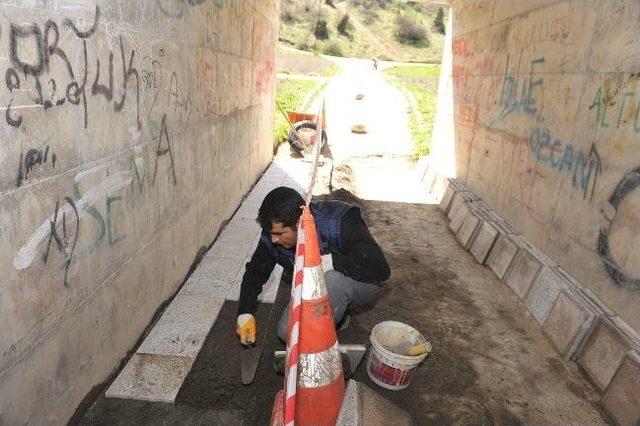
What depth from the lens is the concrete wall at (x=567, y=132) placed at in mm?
3701

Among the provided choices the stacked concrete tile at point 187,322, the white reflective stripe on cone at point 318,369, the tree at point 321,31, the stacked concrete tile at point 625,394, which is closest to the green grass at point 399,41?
the tree at point 321,31

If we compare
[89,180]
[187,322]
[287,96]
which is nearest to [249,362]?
[187,322]

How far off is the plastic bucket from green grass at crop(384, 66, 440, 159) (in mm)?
9915

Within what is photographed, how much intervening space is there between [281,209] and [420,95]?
25474 millimetres

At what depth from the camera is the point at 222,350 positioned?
3541 millimetres

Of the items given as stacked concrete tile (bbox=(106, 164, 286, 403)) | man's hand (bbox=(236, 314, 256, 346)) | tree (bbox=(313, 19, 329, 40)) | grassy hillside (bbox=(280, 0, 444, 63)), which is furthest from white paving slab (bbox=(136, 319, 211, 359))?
tree (bbox=(313, 19, 329, 40))

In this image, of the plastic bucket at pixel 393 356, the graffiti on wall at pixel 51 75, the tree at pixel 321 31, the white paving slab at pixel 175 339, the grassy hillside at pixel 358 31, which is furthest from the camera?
the tree at pixel 321 31

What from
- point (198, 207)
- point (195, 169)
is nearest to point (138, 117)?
point (195, 169)

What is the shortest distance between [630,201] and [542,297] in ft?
4.39

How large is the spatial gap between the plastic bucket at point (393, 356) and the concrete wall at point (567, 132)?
180 cm

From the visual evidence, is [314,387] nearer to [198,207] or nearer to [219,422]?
[219,422]

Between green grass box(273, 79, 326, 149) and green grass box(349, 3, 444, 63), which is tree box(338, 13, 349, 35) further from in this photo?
green grass box(273, 79, 326, 149)

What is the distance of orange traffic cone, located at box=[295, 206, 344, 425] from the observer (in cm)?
241

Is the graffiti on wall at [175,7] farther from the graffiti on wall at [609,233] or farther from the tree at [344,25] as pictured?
the tree at [344,25]
